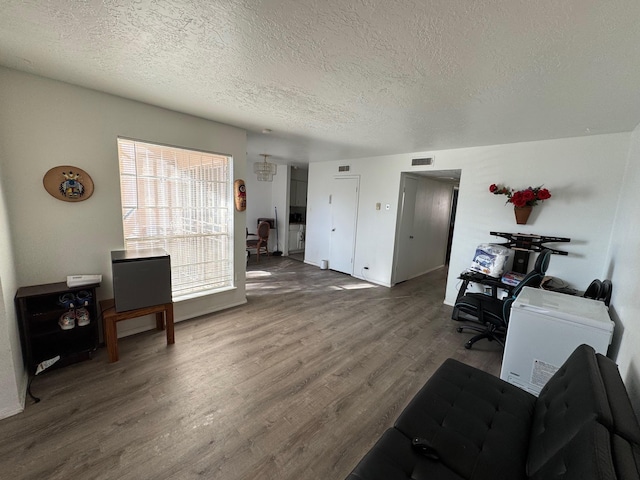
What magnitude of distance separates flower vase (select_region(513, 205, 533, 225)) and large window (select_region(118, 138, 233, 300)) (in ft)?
12.3

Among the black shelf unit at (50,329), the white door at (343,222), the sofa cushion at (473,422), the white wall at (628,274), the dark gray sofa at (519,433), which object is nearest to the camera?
the dark gray sofa at (519,433)

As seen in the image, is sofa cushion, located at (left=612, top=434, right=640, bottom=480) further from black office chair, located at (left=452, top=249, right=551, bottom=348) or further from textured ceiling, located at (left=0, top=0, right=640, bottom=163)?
black office chair, located at (left=452, top=249, right=551, bottom=348)

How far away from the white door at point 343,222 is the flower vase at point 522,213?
8.94ft

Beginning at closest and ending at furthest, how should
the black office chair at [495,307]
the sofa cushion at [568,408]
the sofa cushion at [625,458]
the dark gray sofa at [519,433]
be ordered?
the sofa cushion at [625,458] → the dark gray sofa at [519,433] → the sofa cushion at [568,408] → the black office chair at [495,307]

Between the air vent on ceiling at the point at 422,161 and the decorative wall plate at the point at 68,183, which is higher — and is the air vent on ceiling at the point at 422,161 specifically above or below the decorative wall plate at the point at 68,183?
above

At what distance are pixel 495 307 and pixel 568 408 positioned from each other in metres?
1.97

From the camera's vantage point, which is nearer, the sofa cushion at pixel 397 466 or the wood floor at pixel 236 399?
the sofa cushion at pixel 397 466

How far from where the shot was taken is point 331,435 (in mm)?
1772

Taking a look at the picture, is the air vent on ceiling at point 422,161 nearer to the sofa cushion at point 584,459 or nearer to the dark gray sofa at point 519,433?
the dark gray sofa at point 519,433

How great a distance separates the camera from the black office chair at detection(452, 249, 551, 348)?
2.67 metres

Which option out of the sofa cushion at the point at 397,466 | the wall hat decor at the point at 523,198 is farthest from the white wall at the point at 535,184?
the sofa cushion at the point at 397,466

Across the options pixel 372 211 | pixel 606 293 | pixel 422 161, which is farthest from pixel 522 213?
pixel 372 211

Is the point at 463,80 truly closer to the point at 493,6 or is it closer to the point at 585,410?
the point at 493,6

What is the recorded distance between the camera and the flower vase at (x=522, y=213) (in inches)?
128
